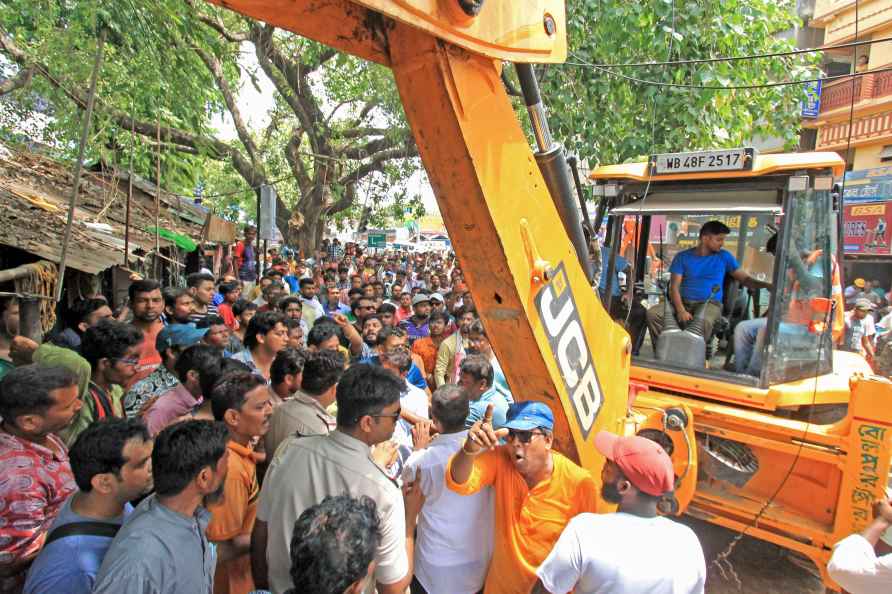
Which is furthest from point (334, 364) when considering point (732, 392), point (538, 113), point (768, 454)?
point (768, 454)

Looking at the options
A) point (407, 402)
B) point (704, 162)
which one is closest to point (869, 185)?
point (704, 162)

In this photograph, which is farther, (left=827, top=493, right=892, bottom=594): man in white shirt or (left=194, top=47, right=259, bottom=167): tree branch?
(left=194, top=47, right=259, bottom=167): tree branch

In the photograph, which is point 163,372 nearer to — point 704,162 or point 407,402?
point 407,402

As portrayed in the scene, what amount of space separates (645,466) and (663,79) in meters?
5.50

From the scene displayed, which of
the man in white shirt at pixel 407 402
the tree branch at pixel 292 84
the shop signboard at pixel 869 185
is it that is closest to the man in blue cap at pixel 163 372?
the man in white shirt at pixel 407 402

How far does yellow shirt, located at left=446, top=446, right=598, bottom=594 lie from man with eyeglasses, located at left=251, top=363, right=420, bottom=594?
15.6 inches

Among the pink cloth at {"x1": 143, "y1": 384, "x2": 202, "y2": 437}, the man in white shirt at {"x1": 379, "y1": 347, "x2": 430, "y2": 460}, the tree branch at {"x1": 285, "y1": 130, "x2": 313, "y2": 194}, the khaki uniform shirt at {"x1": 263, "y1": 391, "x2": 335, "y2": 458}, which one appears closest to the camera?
the khaki uniform shirt at {"x1": 263, "y1": 391, "x2": 335, "y2": 458}

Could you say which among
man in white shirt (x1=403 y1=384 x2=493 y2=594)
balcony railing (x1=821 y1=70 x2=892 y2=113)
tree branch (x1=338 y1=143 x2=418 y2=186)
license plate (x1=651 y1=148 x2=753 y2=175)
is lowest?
man in white shirt (x1=403 y1=384 x2=493 y2=594)

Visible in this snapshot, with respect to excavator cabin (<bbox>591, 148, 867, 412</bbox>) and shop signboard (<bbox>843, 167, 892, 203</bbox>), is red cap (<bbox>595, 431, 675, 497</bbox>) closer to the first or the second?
excavator cabin (<bbox>591, 148, 867, 412</bbox>)

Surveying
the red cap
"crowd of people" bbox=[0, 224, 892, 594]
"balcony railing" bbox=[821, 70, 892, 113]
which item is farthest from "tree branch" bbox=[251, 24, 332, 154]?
"balcony railing" bbox=[821, 70, 892, 113]

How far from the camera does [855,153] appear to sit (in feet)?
47.8

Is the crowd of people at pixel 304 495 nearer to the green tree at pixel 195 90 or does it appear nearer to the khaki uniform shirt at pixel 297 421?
the khaki uniform shirt at pixel 297 421

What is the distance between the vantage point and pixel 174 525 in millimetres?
1675

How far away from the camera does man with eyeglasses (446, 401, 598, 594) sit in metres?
2.11
